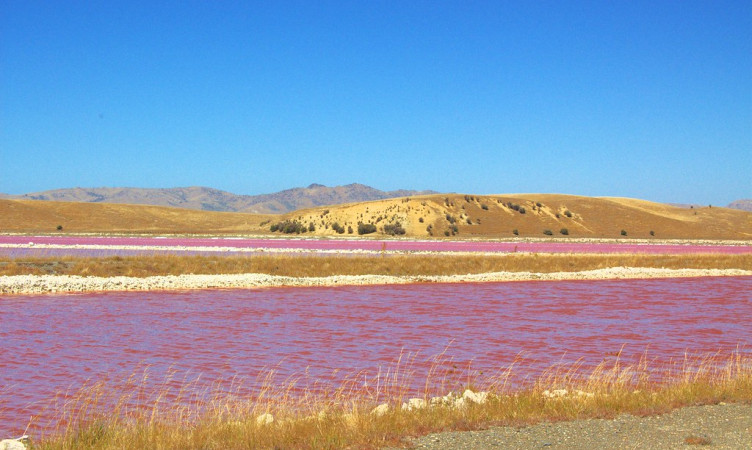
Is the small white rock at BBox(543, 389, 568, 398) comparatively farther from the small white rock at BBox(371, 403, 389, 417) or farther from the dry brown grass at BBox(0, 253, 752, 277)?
the dry brown grass at BBox(0, 253, 752, 277)

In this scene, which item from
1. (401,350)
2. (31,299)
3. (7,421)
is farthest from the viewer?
(31,299)

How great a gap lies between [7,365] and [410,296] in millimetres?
15641

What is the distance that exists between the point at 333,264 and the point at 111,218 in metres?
93.3

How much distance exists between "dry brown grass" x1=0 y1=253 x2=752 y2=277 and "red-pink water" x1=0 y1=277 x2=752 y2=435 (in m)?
4.28

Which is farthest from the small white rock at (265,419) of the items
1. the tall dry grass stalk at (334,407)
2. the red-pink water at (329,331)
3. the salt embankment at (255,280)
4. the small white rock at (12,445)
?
the salt embankment at (255,280)

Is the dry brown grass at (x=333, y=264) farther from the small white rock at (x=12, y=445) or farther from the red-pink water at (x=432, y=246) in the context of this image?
the small white rock at (x=12, y=445)

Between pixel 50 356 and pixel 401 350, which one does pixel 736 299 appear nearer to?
pixel 401 350

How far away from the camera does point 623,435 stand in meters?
7.95

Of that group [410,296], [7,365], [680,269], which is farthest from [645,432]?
[680,269]

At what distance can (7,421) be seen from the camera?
9641 mm

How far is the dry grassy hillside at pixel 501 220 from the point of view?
270 feet

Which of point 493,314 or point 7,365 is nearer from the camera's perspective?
point 7,365

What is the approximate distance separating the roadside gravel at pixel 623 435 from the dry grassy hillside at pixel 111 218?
286ft

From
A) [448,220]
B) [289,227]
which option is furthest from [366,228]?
[289,227]
